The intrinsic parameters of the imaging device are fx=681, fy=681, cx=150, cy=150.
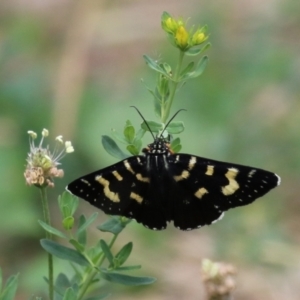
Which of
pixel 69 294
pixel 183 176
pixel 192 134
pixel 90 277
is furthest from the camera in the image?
pixel 192 134

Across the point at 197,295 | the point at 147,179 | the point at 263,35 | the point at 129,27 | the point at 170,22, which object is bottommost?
the point at 147,179

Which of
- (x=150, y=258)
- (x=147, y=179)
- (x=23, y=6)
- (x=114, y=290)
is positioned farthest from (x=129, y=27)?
(x=147, y=179)

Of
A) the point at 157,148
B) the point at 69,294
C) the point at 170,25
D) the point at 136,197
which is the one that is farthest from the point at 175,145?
the point at 69,294

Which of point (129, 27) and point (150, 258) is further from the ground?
point (129, 27)

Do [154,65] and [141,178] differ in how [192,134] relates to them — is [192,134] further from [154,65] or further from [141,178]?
[154,65]

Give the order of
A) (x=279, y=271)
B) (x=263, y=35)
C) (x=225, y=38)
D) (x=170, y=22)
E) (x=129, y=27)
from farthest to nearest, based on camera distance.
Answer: (x=129, y=27) → (x=225, y=38) → (x=263, y=35) → (x=279, y=271) → (x=170, y=22)

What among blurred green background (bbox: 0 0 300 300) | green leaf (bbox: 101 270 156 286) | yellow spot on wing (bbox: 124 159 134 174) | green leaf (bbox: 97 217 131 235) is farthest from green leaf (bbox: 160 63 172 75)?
blurred green background (bbox: 0 0 300 300)

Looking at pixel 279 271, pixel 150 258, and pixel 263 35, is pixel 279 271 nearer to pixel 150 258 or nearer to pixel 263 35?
pixel 150 258

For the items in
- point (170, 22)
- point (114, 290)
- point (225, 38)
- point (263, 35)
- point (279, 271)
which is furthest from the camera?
point (225, 38)

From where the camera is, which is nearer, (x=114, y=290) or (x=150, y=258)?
(x=114, y=290)
